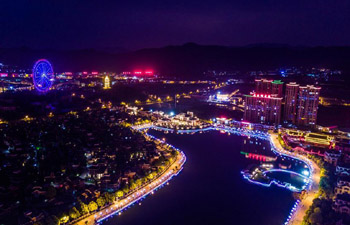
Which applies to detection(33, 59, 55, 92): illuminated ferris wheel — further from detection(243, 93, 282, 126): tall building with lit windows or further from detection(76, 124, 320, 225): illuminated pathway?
detection(243, 93, 282, 126): tall building with lit windows

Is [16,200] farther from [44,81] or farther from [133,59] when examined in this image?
[133,59]

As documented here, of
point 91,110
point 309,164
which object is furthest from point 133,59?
point 309,164

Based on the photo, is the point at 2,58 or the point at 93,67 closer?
the point at 2,58

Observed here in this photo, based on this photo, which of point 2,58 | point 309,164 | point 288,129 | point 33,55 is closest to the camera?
point 309,164

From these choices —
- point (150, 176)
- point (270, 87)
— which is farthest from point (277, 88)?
point (150, 176)

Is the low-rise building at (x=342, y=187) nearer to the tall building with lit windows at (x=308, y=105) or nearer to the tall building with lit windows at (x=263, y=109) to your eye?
the tall building with lit windows at (x=263, y=109)

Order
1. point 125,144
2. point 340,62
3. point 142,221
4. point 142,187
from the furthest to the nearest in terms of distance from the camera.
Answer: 1. point 340,62
2. point 125,144
3. point 142,187
4. point 142,221
